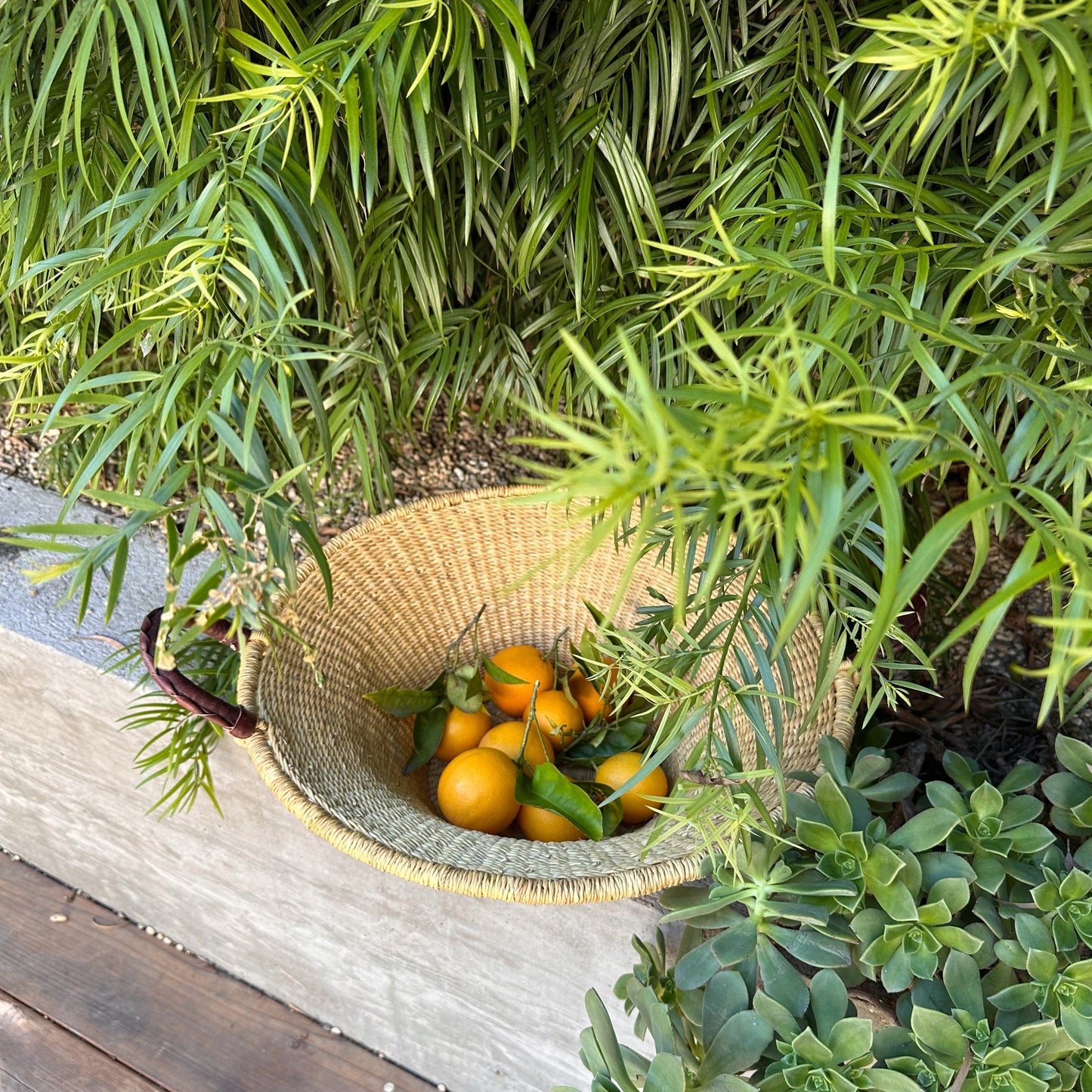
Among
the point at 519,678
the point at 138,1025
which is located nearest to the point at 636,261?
the point at 519,678

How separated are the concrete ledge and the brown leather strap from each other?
0.73 ft

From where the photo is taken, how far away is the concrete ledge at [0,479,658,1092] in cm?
98

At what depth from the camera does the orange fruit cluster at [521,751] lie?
38.1 inches

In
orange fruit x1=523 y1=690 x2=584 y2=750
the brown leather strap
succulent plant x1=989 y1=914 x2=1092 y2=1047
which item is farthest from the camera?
orange fruit x1=523 y1=690 x2=584 y2=750

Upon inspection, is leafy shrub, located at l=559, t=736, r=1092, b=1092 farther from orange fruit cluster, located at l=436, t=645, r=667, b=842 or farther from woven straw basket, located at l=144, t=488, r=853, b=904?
orange fruit cluster, located at l=436, t=645, r=667, b=842

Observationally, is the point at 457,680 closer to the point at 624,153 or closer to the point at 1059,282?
the point at 624,153

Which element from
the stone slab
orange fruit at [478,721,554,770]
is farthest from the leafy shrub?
orange fruit at [478,721,554,770]

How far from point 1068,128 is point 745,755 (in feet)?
2.14

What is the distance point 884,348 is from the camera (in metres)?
0.68

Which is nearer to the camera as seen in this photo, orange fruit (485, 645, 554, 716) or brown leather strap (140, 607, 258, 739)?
brown leather strap (140, 607, 258, 739)

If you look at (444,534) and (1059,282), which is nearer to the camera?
(1059,282)

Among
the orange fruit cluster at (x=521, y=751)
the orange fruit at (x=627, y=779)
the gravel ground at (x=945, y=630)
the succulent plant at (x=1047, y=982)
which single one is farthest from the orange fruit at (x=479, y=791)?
the succulent plant at (x=1047, y=982)

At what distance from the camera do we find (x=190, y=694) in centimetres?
76

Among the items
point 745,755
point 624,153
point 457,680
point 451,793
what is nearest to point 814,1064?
point 745,755
